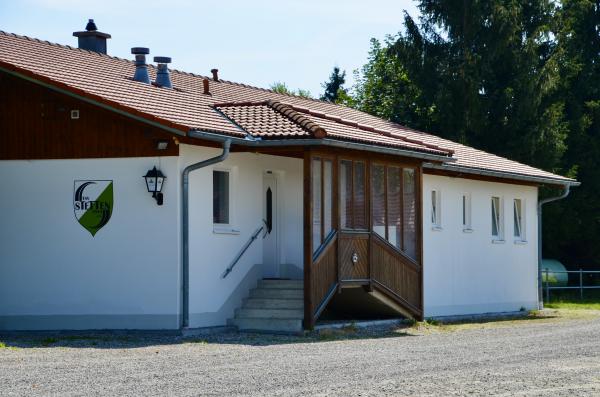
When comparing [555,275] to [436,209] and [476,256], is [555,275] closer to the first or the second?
[476,256]

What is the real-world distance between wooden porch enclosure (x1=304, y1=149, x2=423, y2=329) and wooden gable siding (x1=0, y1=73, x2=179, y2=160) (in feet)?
8.68

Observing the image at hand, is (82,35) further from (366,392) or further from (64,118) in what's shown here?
(366,392)

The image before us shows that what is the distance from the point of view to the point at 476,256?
88.2ft

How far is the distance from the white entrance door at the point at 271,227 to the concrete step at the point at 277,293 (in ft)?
3.35

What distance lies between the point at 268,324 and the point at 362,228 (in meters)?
2.56

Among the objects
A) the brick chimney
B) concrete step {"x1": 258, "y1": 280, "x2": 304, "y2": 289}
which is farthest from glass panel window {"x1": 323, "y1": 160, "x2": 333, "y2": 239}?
the brick chimney

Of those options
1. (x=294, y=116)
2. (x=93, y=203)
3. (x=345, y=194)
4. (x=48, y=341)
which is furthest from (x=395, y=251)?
(x=48, y=341)

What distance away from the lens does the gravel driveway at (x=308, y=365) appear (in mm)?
11945

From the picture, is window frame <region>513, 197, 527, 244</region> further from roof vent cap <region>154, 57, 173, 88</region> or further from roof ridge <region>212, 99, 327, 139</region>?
roof vent cap <region>154, 57, 173, 88</region>

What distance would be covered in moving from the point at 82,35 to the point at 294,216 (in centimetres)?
699

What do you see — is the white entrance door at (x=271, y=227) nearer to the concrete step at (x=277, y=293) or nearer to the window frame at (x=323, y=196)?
the concrete step at (x=277, y=293)

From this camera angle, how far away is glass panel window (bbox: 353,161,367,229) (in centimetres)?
2091

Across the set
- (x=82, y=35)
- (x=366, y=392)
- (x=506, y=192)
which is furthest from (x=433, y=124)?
(x=366, y=392)

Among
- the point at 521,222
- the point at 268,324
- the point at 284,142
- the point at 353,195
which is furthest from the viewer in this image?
the point at 521,222
